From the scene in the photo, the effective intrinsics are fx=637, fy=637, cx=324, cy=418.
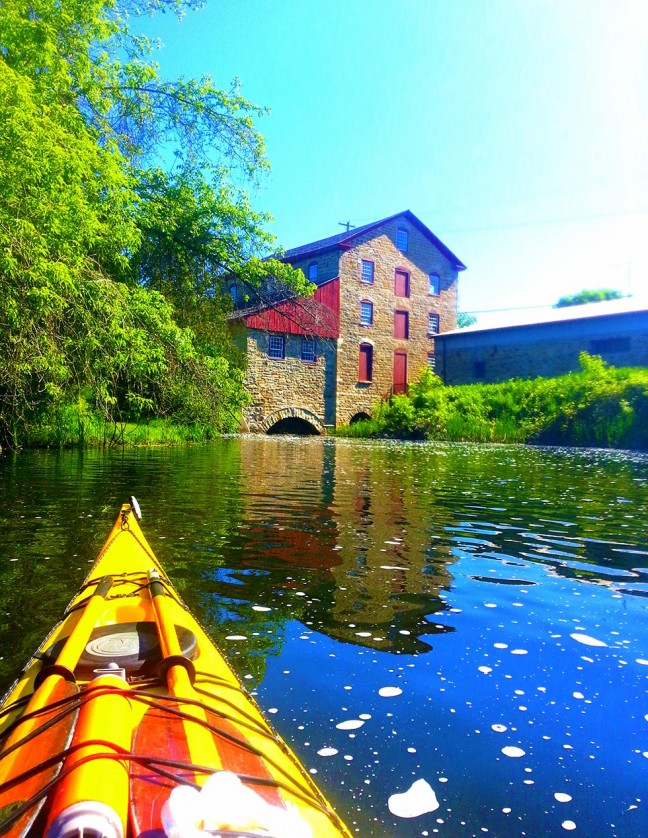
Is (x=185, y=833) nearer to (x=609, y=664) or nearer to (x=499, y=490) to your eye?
(x=609, y=664)

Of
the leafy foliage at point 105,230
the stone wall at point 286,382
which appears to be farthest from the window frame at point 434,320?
the leafy foliage at point 105,230

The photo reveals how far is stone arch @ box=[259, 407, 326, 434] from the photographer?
3045 cm

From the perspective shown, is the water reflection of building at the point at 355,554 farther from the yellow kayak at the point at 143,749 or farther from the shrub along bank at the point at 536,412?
the shrub along bank at the point at 536,412

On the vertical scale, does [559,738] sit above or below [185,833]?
below

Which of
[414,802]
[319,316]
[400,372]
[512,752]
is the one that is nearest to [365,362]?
[400,372]

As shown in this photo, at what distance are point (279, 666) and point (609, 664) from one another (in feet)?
5.55

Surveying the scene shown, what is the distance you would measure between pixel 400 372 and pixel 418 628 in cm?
3215

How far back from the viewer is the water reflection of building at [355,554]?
3893 mm

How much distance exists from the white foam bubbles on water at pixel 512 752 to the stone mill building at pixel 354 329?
26843 mm

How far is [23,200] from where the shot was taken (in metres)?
8.07

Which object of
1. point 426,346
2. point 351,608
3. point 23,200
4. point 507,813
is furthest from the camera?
point 426,346

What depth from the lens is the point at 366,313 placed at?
3394cm

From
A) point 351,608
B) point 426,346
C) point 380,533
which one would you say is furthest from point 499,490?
point 426,346

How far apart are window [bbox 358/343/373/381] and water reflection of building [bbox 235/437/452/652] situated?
75.8 feet
